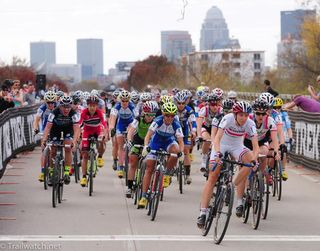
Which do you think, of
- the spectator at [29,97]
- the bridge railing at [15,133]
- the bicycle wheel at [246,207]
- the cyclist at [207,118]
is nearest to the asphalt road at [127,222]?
the bicycle wheel at [246,207]

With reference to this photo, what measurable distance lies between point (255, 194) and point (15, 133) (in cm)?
1248

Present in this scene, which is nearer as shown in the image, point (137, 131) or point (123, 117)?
point (137, 131)

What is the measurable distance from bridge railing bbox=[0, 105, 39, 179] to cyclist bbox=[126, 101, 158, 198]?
12.1 feet

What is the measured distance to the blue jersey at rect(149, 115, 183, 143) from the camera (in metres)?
14.1

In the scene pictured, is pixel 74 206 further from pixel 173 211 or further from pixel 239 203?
pixel 239 203

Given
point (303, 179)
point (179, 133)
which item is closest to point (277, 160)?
point (179, 133)

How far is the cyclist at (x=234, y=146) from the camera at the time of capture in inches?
453

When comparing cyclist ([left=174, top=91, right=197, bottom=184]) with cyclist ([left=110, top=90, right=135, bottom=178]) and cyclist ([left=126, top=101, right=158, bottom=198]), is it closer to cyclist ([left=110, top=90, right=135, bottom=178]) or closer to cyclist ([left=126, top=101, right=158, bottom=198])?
cyclist ([left=110, top=90, right=135, bottom=178])

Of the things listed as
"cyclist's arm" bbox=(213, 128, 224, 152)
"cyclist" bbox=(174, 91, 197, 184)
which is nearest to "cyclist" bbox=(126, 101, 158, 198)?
"cyclist" bbox=(174, 91, 197, 184)

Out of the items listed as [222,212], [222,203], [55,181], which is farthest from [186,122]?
[222,212]

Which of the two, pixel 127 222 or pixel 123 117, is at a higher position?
pixel 123 117

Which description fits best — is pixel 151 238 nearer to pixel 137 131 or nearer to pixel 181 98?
pixel 137 131

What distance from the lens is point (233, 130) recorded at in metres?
12.2

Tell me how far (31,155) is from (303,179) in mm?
9940
